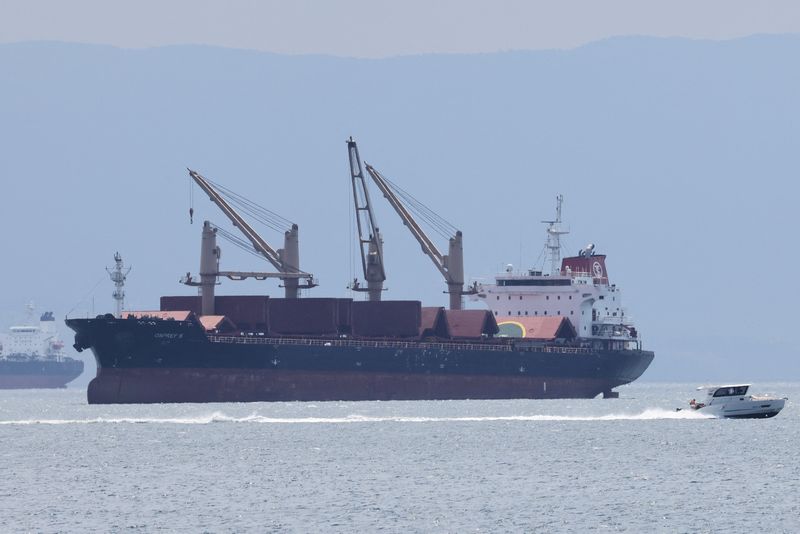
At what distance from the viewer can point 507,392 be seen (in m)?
134

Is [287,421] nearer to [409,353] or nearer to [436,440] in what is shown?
[436,440]

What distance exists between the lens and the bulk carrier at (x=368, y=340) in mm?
121125

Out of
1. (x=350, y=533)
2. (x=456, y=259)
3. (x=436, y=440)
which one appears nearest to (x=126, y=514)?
(x=350, y=533)

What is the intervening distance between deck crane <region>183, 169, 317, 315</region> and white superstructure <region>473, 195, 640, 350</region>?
54.8ft

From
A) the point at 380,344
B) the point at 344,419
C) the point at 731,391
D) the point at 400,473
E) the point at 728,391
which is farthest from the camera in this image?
the point at 380,344

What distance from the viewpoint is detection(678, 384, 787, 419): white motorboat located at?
3858 inches

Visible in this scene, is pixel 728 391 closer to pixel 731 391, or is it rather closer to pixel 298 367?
pixel 731 391

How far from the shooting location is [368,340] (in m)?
128

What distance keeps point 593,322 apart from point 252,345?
117 feet

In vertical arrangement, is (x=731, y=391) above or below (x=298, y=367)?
below

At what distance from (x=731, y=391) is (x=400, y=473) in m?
34.2

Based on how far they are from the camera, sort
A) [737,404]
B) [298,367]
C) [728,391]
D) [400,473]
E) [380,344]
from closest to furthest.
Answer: [400,473] < [737,404] < [728,391] < [298,367] < [380,344]

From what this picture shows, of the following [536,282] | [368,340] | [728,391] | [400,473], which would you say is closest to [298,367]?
[368,340]

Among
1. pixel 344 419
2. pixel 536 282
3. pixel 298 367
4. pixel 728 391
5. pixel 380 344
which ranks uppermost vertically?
pixel 536 282
